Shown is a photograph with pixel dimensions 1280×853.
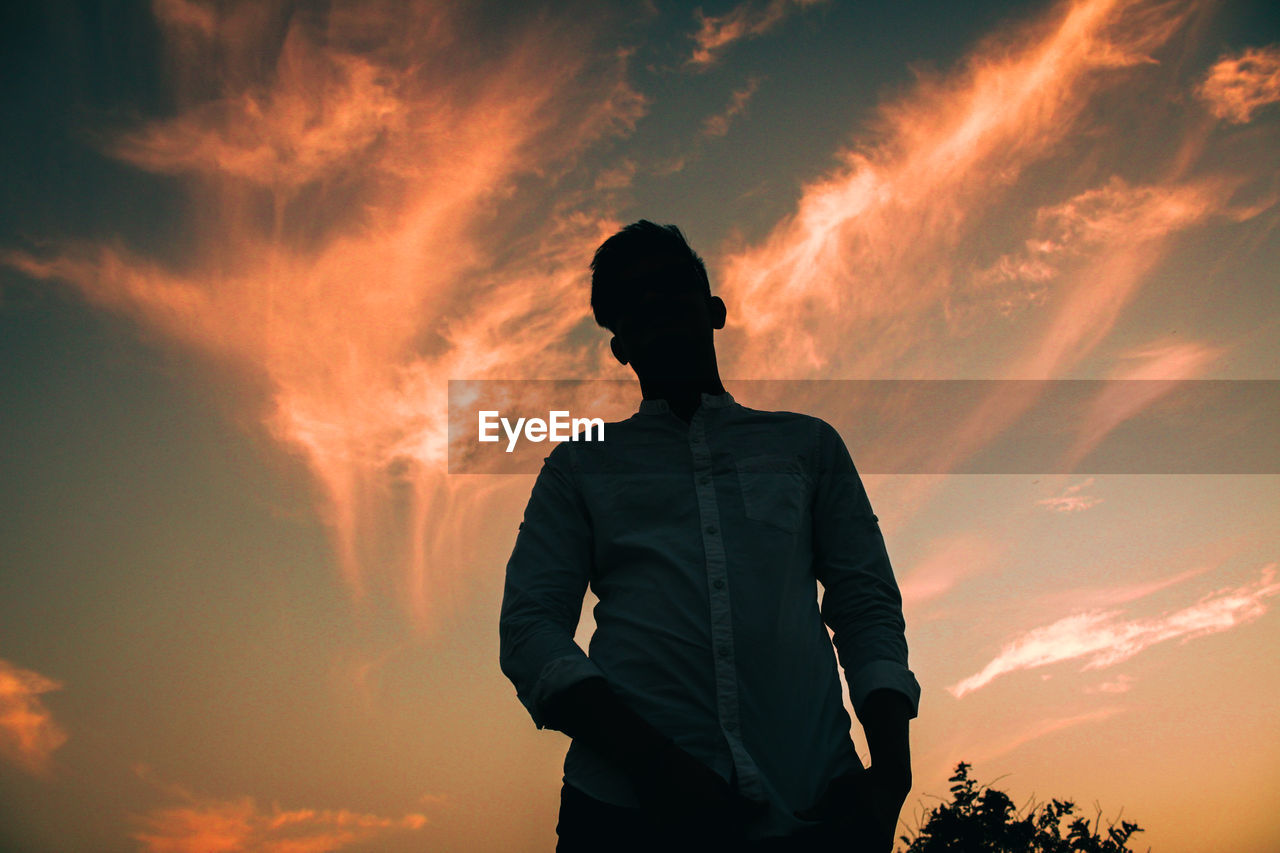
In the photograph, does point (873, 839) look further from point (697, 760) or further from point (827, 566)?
point (827, 566)

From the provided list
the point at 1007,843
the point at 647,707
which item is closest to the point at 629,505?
the point at 647,707

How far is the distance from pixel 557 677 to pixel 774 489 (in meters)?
0.90

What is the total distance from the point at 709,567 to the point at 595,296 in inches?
51.6

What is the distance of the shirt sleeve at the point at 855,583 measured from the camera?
196 cm

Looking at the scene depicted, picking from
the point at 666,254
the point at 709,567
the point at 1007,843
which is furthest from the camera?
the point at 1007,843

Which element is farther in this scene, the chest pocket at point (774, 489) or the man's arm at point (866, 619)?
the chest pocket at point (774, 489)

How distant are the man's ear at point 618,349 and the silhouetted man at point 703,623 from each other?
0.08 metres

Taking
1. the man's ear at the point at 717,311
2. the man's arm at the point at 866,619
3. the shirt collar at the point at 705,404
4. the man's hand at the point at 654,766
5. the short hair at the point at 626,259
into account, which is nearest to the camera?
the man's hand at the point at 654,766

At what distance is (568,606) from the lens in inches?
83.8

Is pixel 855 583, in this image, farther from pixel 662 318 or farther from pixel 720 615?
pixel 662 318

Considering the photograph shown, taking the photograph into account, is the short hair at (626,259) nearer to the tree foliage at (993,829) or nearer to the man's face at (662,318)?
the man's face at (662,318)

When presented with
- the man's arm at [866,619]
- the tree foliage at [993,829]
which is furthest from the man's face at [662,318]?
the tree foliage at [993,829]

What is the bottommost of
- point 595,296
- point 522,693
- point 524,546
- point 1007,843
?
point 1007,843

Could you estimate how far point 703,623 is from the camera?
6.50 feet
